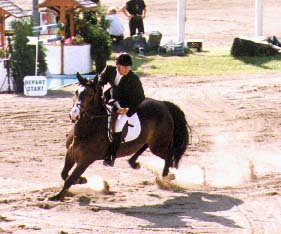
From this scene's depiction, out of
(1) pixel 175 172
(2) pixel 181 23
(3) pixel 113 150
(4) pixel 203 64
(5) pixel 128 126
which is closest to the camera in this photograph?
(3) pixel 113 150

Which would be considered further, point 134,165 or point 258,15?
point 258,15

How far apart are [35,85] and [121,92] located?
855cm

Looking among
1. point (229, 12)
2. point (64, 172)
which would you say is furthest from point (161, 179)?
point (229, 12)

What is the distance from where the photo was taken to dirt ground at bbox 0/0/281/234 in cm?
1184

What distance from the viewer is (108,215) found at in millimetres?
12070

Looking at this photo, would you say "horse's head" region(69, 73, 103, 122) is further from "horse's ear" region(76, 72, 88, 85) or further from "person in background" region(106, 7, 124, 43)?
"person in background" region(106, 7, 124, 43)

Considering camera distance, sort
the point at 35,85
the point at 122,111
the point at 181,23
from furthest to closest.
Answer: the point at 181,23, the point at 35,85, the point at 122,111

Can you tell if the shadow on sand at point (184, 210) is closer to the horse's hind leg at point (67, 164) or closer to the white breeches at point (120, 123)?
the horse's hind leg at point (67, 164)

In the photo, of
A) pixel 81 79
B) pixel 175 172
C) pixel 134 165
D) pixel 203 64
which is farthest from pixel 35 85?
pixel 81 79

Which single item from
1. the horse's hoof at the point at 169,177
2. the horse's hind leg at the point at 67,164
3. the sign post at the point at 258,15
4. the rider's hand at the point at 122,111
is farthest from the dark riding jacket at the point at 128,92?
the sign post at the point at 258,15

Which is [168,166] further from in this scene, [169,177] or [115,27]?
[115,27]

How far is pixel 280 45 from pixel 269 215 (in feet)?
55.5

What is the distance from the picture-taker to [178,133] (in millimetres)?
14375

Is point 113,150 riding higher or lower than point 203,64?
lower
